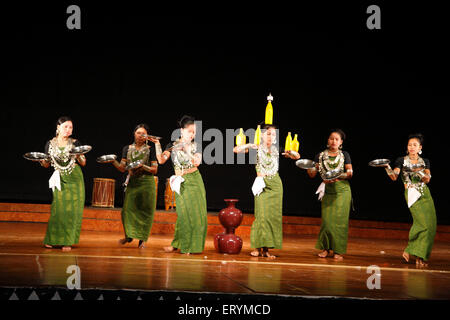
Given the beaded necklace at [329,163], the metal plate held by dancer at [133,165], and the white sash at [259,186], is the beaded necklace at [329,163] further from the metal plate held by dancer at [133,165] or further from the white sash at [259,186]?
the metal plate held by dancer at [133,165]

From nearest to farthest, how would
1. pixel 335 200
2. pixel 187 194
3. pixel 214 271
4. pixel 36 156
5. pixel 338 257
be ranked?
1. pixel 214 271
2. pixel 36 156
3. pixel 187 194
4. pixel 338 257
5. pixel 335 200

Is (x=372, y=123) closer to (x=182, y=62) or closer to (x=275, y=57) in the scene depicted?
(x=275, y=57)

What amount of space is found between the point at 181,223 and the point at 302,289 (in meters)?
1.97

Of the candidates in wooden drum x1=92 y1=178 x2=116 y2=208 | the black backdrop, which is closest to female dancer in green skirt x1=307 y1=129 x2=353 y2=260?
the black backdrop

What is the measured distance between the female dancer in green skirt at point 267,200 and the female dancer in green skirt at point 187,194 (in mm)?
539

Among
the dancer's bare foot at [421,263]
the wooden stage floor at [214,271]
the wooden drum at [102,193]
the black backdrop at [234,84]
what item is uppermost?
the black backdrop at [234,84]

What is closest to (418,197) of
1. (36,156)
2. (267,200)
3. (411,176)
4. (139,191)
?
(411,176)

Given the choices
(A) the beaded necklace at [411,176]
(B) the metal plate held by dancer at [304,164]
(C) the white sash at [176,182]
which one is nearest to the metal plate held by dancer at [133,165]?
(C) the white sash at [176,182]

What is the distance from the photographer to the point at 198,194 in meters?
4.82

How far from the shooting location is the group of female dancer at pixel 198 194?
4.75 meters

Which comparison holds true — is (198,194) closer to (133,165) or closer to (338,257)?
(133,165)

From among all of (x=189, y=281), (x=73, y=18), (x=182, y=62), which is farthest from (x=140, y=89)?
(x=189, y=281)

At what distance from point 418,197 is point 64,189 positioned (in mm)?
3420

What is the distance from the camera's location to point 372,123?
915 centimetres
